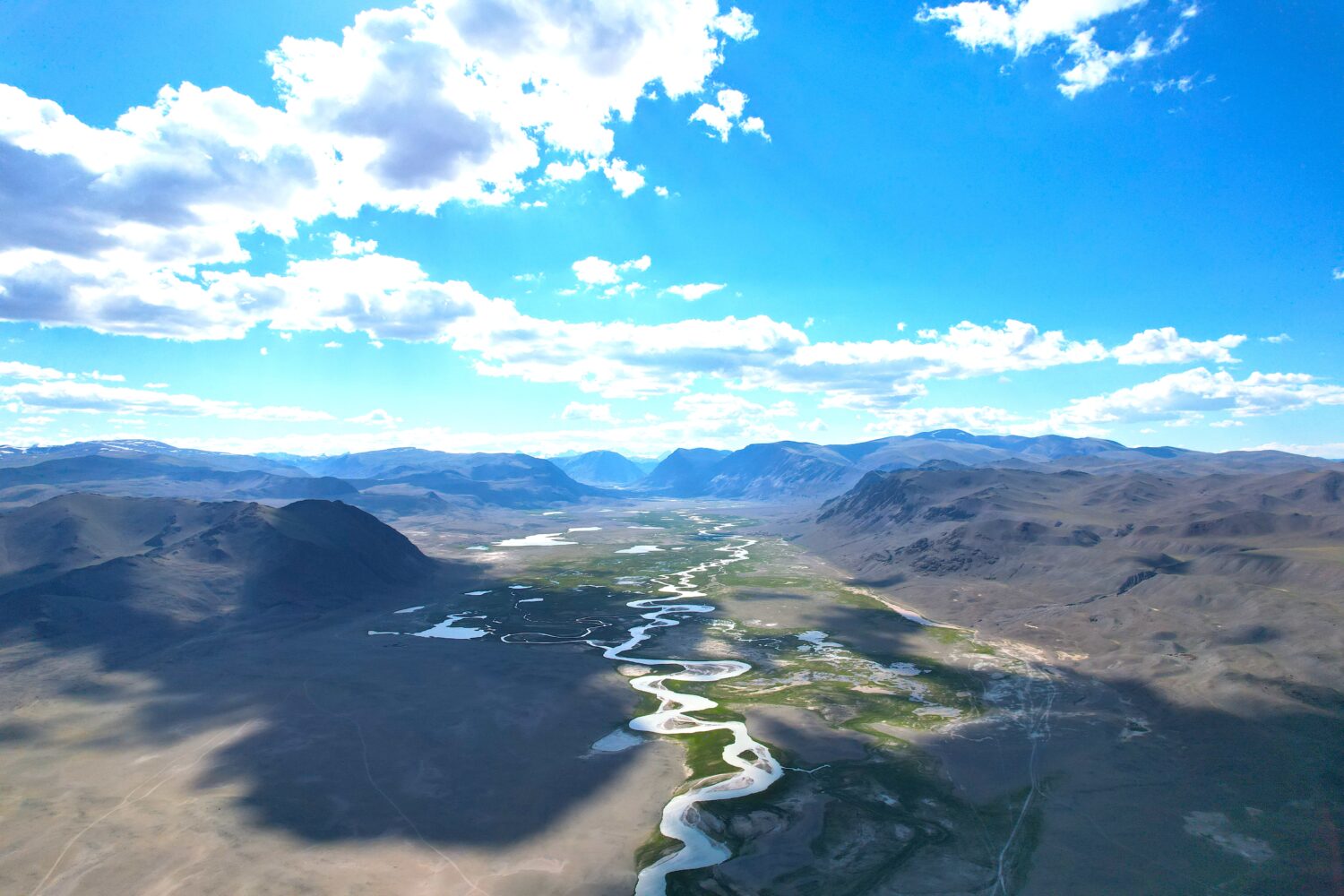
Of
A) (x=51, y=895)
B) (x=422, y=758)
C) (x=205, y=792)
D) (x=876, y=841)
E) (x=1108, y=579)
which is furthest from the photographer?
(x=1108, y=579)

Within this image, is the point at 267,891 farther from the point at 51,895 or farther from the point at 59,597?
the point at 59,597

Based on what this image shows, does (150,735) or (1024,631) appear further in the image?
(1024,631)

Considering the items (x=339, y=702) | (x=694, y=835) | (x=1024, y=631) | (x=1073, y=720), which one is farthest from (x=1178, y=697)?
(x=339, y=702)

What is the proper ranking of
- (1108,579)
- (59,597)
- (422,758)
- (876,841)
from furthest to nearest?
(1108,579), (59,597), (422,758), (876,841)

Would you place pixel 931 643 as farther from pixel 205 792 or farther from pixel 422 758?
pixel 205 792

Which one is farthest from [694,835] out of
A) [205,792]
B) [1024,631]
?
[1024,631]

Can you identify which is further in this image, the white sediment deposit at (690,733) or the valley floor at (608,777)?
the white sediment deposit at (690,733)

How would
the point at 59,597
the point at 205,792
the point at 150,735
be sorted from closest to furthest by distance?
the point at 205,792
the point at 150,735
the point at 59,597

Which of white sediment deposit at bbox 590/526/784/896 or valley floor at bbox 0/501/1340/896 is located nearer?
valley floor at bbox 0/501/1340/896

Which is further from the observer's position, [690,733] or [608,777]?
[690,733]
